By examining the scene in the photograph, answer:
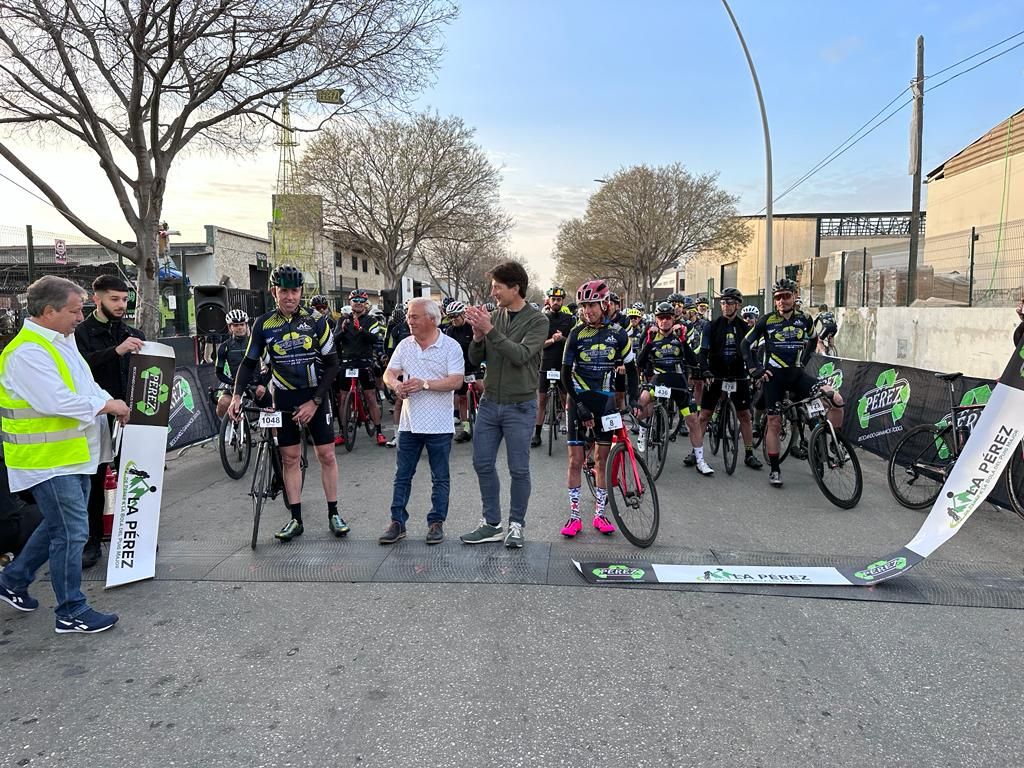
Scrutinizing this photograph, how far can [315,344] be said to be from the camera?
5445mm

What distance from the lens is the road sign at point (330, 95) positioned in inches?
577

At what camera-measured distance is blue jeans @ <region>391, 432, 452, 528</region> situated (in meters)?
5.23

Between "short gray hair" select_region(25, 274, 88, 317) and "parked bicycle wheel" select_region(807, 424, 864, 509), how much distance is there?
6.11 meters

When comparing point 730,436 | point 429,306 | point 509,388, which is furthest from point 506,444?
point 730,436

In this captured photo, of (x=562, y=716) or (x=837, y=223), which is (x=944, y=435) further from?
(x=837, y=223)

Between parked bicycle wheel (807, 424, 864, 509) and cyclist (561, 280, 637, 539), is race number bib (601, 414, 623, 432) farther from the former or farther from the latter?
parked bicycle wheel (807, 424, 864, 509)

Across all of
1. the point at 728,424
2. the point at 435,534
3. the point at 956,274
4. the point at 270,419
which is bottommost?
the point at 435,534

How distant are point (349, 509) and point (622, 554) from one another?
270cm

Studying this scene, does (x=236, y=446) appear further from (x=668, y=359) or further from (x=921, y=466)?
(x=921, y=466)

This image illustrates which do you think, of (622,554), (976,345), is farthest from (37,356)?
(976,345)

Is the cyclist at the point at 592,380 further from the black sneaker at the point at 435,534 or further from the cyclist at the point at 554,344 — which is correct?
the cyclist at the point at 554,344

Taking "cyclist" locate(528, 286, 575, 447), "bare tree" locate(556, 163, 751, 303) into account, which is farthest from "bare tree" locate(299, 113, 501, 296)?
"cyclist" locate(528, 286, 575, 447)

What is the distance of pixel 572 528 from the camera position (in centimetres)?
556

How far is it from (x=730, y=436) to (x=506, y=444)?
149 inches
